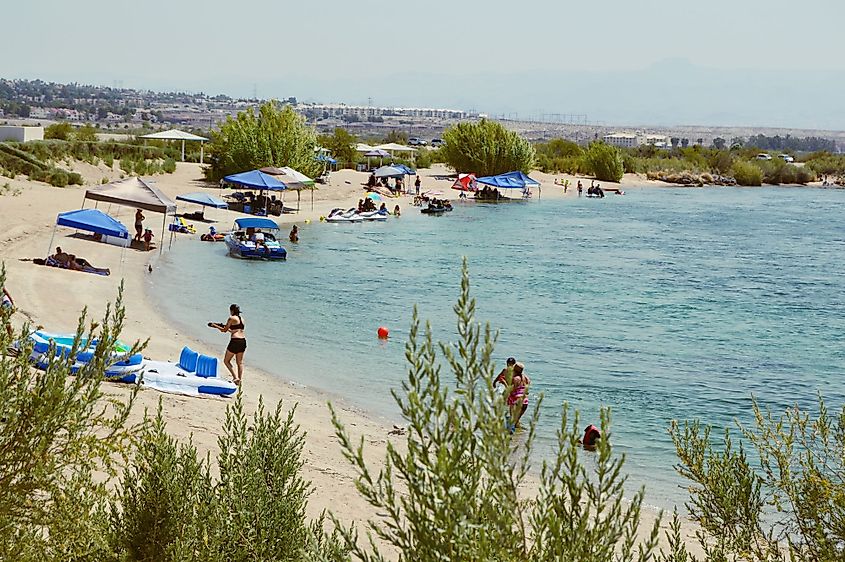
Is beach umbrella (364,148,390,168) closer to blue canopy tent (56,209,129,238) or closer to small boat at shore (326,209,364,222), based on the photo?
small boat at shore (326,209,364,222)

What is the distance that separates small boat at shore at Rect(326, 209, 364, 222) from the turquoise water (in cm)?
84

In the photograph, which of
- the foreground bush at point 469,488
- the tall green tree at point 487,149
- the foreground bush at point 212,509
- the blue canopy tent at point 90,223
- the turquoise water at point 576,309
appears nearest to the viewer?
the foreground bush at point 469,488

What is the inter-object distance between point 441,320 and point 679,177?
7495cm

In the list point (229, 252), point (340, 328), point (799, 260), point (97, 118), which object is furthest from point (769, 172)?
point (97, 118)

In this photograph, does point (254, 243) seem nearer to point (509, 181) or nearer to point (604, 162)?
point (509, 181)

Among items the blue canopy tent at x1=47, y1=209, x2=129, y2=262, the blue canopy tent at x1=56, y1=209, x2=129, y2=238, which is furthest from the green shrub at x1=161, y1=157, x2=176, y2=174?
the blue canopy tent at x1=56, y1=209, x2=129, y2=238

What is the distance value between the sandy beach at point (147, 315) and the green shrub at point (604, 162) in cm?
4359

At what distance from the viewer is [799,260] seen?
136ft

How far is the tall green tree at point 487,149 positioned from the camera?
6919 cm

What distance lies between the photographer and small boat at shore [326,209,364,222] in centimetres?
4362

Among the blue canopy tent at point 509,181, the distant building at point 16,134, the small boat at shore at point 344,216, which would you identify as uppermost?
the distant building at point 16,134

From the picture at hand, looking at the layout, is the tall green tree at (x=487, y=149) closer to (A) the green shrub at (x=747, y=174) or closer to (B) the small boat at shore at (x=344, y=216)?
(B) the small boat at shore at (x=344, y=216)

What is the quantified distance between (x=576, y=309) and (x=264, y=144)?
25.2 metres

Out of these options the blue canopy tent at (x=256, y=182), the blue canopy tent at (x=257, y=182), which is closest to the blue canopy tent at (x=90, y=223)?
the blue canopy tent at (x=257, y=182)
